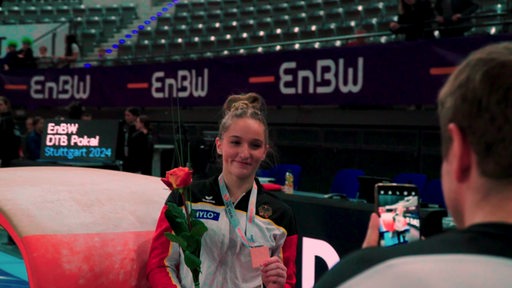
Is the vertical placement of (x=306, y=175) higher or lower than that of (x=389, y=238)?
lower

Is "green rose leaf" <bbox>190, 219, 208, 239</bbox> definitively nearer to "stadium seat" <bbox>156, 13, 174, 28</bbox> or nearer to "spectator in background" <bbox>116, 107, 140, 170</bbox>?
"spectator in background" <bbox>116, 107, 140, 170</bbox>

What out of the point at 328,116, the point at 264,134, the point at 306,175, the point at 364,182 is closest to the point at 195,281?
the point at 264,134

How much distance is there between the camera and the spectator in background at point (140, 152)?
385 inches

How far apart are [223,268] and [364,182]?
→ 385cm

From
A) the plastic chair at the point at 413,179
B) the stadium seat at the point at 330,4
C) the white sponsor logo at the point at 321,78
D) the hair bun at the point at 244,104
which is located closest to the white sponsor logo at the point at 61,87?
the stadium seat at the point at 330,4

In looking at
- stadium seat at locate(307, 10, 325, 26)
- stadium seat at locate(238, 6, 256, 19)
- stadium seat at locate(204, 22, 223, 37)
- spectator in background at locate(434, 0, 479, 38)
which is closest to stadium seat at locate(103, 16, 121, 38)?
stadium seat at locate(204, 22, 223, 37)

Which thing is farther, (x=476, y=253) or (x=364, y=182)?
(x=364, y=182)

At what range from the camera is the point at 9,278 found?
2.76m

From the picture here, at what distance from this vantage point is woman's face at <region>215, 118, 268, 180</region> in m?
2.72

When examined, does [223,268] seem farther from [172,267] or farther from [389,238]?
[389,238]

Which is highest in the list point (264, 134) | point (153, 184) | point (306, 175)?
point (264, 134)

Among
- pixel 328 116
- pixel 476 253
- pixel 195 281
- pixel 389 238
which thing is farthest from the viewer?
pixel 328 116

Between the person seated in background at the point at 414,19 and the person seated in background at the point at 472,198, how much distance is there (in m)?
8.16

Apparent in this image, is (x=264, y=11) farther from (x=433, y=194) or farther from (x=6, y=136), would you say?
(x=433, y=194)
